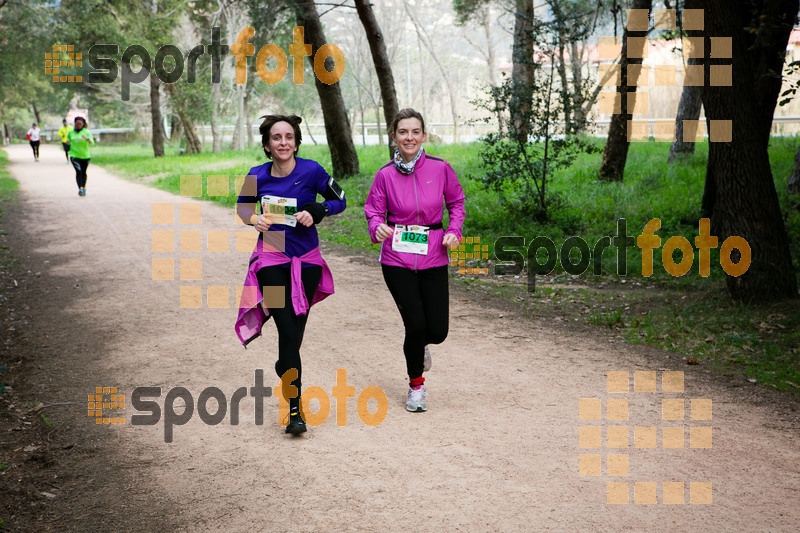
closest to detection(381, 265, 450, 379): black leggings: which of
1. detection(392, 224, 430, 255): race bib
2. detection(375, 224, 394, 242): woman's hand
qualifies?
detection(392, 224, 430, 255): race bib

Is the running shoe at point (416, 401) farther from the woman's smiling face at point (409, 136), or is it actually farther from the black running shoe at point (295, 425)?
the woman's smiling face at point (409, 136)

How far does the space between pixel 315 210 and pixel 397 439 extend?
5.43 feet

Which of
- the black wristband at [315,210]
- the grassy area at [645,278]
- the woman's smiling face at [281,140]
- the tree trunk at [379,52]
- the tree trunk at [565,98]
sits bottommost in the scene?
the grassy area at [645,278]

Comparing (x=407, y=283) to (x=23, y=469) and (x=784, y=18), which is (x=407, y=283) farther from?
(x=784, y=18)

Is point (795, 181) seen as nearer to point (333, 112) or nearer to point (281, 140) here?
point (333, 112)

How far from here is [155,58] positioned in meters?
34.9

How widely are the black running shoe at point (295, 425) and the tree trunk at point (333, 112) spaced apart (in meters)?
14.7

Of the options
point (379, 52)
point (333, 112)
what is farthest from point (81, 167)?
point (379, 52)

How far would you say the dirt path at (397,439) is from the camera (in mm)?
4055

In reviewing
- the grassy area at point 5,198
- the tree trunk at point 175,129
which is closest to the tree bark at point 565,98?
the grassy area at point 5,198

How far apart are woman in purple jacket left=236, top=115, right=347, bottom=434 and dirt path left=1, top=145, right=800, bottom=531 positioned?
0.70 m

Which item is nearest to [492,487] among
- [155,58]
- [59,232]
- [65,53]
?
[59,232]

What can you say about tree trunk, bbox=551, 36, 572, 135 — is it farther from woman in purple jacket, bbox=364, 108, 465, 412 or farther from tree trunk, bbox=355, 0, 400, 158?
woman in purple jacket, bbox=364, 108, 465, 412

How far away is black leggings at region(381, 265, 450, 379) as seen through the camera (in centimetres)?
539
